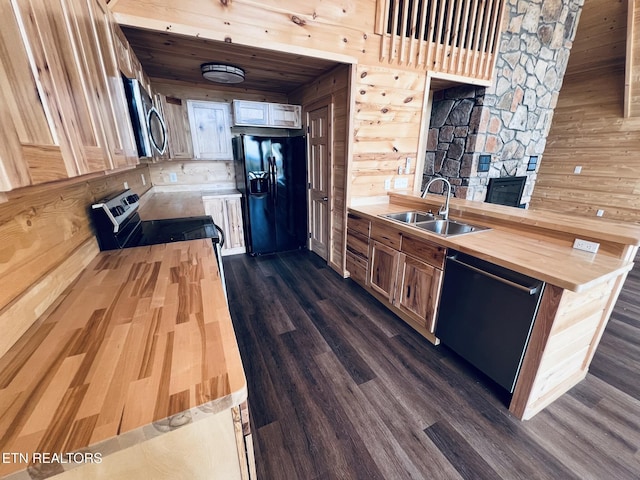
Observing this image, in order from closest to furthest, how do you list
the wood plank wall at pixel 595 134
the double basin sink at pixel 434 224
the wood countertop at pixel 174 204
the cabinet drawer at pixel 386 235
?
1. the double basin sink at pixel 434 224
2. the cabinet drawer at pixel 386 235
3. the wood countertop at pixel 174 204
4. the wood plank wall at pixel 595 134

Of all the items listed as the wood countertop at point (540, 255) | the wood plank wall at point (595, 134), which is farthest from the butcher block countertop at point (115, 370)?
the wood plank wall at point (595, 134)

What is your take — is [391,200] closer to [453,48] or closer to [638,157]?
[453,48]

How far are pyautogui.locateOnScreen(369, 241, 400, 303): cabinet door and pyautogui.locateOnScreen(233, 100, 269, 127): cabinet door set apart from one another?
7.84 ft

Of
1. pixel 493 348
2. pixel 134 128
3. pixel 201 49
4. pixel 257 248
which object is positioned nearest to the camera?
pixel 134 128

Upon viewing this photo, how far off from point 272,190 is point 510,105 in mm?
3327

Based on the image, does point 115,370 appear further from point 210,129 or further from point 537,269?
point 210,129

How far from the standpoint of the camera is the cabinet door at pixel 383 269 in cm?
237

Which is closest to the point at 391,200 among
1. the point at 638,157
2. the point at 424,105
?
the point at 424,105

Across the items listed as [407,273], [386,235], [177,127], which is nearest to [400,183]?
[386,235]

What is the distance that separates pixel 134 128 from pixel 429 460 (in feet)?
7.75

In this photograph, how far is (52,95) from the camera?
667mm

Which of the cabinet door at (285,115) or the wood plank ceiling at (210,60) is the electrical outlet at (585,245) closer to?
the wood plank ceiling at (210,60)

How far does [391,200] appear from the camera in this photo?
314 cm

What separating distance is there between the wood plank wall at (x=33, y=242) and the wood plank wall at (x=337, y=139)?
2.29 metres
